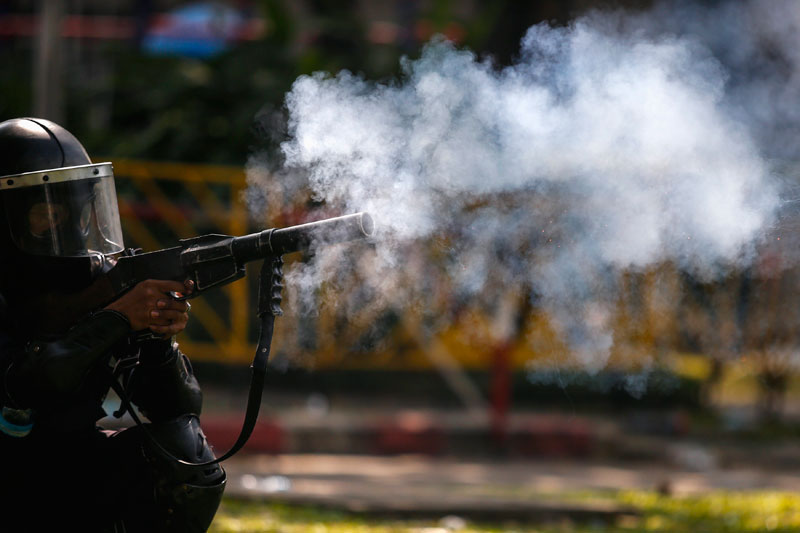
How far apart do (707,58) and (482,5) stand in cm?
1065

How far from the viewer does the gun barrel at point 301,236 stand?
10.4 ft

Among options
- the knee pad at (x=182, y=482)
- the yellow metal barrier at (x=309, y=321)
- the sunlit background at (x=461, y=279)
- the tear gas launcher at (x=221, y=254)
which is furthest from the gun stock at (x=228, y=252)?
the yellow metal barrier at (x=309, y=321)

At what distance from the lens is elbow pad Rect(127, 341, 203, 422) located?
3287mm

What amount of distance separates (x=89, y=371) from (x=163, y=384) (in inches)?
11.8

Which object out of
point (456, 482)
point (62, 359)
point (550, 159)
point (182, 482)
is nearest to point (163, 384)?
point (182, 482)

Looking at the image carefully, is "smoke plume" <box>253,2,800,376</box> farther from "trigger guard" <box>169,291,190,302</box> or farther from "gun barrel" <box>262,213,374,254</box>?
"trigger guard" <box>169,291,190,302</box>

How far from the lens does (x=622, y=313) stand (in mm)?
6648

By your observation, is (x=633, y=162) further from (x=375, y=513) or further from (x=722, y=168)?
(x=375, y=513)

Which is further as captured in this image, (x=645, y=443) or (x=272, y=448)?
(x=645, y=443)

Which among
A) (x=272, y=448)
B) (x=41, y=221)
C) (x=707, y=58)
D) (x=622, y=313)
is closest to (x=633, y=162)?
(x=707, y=58)

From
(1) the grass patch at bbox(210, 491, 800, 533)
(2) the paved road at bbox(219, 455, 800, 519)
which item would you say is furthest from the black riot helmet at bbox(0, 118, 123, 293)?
(2) the paved road at bbox(219, 455, 800, 519)

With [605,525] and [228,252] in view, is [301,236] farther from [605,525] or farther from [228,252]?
[605,525]

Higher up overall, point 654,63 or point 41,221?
point 654,63

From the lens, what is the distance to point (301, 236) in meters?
3.20
